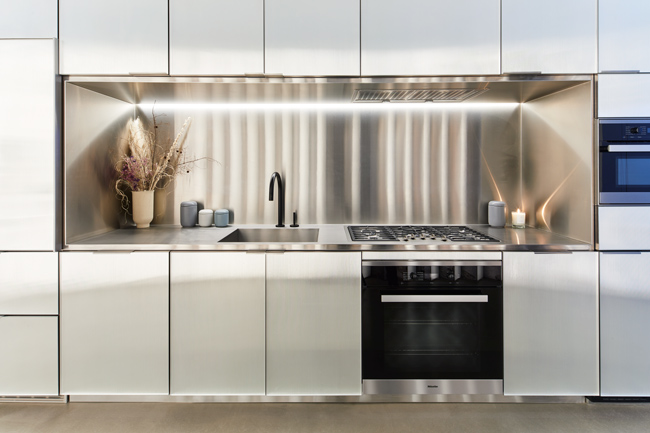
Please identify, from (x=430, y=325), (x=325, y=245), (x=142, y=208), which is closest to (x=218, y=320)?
(x=325, y=245)

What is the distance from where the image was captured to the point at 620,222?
6.87 feet

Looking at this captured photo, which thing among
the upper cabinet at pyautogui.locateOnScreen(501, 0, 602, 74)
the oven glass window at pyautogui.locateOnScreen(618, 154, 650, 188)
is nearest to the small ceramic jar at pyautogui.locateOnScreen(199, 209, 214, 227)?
the upper cabinet at pyautogui.locateOnScreen(501, 0, 602, 74)

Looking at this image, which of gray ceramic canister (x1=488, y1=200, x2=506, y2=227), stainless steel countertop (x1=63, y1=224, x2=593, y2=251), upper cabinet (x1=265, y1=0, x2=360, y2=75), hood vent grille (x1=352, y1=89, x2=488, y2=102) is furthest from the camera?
gray ceramic canister (x1=488, y1=200, x2=506, y2=227)

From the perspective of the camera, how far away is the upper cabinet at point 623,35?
2.10 metres

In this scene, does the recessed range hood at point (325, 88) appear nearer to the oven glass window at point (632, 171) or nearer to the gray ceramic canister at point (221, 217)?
the oven glass window at point (632, 171)

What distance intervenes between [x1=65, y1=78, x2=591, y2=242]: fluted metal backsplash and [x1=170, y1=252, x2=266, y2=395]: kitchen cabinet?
771 mm

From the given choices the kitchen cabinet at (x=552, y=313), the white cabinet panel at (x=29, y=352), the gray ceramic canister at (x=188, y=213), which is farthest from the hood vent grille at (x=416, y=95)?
the white cabinet panel at (x=29, y=352)

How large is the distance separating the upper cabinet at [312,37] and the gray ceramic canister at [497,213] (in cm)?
128

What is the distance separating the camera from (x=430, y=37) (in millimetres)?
2170

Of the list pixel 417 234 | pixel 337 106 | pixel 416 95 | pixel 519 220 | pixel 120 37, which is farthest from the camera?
pixel 337 106

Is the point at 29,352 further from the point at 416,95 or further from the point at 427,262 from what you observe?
the point at 416,95

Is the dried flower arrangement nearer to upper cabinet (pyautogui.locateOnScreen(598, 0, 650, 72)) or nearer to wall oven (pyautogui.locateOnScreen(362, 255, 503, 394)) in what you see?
wall oven (pyautogui.locateOnScreen(362, 255, 503, 394))

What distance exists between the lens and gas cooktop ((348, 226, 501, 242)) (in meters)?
2.18

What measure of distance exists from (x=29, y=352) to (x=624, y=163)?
10.6 feet
